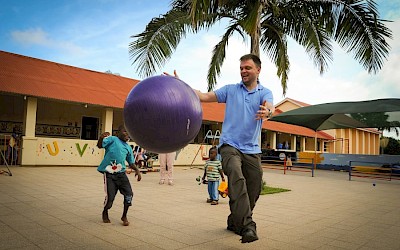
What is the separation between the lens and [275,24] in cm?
1069

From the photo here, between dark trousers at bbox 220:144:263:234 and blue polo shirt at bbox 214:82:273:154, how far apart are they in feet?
0.32

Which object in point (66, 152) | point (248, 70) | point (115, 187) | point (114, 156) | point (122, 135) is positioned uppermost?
point (248, 70)

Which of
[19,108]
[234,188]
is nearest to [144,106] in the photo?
[234,188]

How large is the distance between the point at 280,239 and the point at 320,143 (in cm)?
3402

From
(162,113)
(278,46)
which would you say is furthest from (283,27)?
(162,113)

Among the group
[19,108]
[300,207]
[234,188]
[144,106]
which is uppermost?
[19,108]

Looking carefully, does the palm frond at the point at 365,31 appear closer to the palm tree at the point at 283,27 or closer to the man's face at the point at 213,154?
the palm tree at the point at 283,27

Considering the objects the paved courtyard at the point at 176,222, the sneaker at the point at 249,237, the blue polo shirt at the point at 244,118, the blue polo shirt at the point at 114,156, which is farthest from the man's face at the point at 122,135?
the sneaker at the point at 249,237

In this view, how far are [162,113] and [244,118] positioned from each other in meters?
1.13

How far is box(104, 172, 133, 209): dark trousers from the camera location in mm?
4922

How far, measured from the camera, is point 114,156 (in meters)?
5.04

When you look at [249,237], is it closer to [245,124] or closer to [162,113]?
[245,124]

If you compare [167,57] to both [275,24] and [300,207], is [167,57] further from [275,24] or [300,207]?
[300,207]

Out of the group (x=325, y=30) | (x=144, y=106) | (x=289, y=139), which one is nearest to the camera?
(x=144, y=106)
